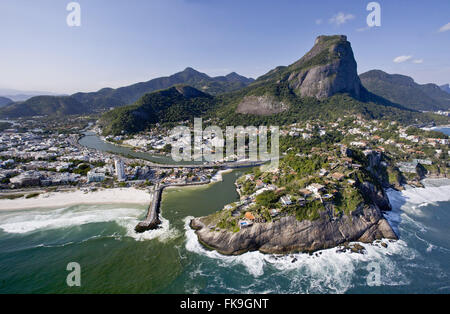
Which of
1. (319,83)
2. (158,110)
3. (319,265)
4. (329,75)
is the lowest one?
(319,265)

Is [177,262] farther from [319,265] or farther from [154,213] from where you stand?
[319,265]

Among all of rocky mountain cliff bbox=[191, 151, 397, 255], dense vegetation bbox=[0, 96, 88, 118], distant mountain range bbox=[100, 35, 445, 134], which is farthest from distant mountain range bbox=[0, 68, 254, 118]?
rocky mountain cliff bbox=[191, 151, 397, 255]

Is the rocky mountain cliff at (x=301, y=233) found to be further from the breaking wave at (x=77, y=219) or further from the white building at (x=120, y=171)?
the white building at (x=120, y=171)

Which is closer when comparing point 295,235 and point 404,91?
point 295,235

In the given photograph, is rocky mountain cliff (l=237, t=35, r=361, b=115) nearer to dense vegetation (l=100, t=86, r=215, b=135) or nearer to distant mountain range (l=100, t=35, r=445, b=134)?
distant mountain range (l=100, t=35, r=445, b=134)

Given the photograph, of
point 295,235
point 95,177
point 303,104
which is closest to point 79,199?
point 95,177

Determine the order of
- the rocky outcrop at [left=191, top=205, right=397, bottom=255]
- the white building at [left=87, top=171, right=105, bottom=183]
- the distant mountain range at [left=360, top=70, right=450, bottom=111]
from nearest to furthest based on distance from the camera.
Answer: the rocky outcrop at [left=191, top=205, right=397, bottom=255] < the white building at [left=87, top=171, right=105, bottom=183] < the distant mountain range at [left=360, top=70, right=450, bottom=111]
